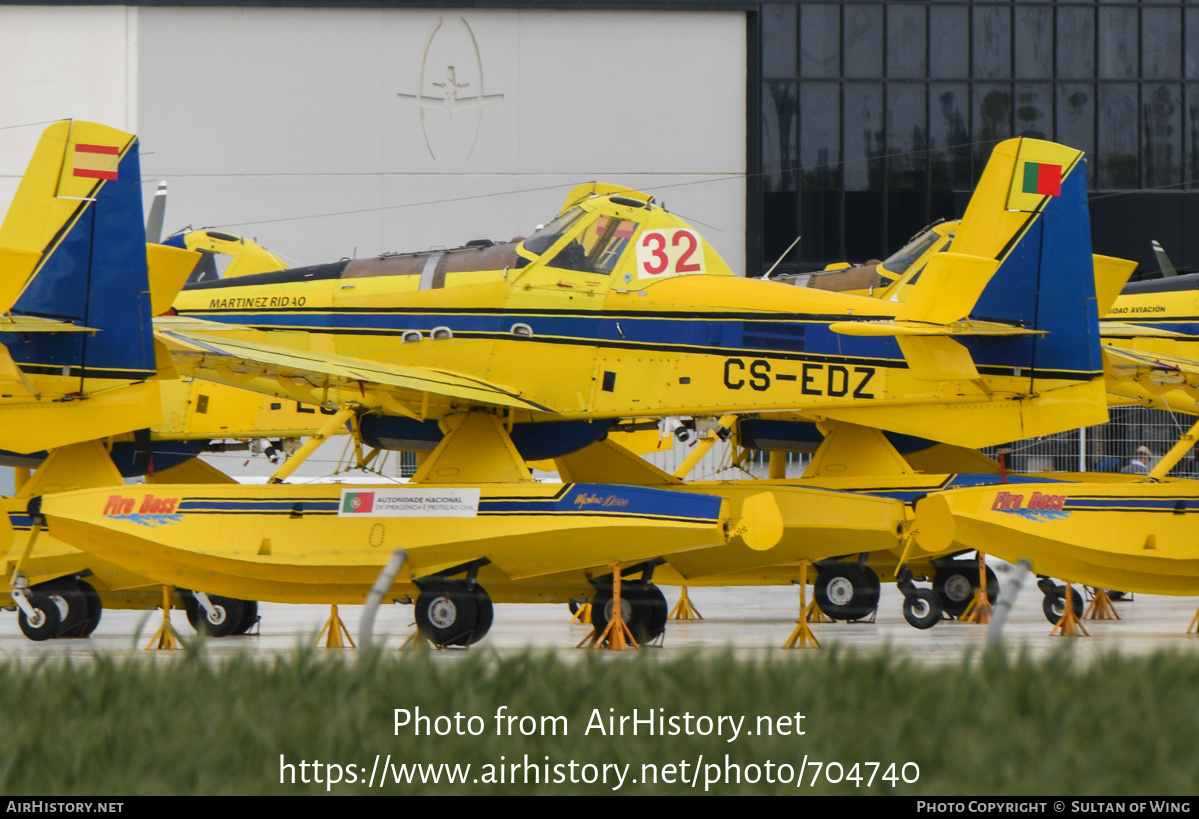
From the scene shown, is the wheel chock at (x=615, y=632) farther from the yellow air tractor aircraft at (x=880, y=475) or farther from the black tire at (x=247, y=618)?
the black tire at (x=247, y=618)

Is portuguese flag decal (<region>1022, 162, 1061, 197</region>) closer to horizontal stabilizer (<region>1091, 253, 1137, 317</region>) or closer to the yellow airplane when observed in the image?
the yellow airplane

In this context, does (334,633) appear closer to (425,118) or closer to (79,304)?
(79,304)

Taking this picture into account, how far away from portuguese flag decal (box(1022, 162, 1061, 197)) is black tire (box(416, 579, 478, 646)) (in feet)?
18.7

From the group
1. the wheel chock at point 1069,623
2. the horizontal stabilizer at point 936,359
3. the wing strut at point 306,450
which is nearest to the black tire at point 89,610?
the wing strut at point 306,450

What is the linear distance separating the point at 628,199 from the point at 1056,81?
22103 millimetres

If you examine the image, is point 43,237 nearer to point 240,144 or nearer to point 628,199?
point 628,199

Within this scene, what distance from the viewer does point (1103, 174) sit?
31.4m

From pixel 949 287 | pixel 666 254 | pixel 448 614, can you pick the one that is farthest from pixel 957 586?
pixel 448 614

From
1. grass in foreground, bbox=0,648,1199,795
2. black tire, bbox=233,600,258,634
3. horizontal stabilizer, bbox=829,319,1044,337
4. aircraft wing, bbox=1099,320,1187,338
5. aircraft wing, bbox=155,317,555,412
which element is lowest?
black tire, bbox=233,600,258,634

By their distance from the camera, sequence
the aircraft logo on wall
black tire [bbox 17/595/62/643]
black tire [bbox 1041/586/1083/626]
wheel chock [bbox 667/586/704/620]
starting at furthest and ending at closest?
the aircraft logo on wall → wheel chock [bbox 667/586/704/620] → black tire [bbox 1041/586/1083/626] → black tire [bbox 17/595/62/643]

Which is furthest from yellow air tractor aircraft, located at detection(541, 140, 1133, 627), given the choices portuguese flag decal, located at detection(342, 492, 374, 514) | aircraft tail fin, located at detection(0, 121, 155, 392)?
aircraft tail fin, located at detection(0, 121, 155, 392)

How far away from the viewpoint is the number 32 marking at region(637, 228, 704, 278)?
12039mm

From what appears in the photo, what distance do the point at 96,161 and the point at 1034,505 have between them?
8.45m

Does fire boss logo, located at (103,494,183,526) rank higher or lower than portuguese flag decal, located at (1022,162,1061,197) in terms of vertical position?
lower
